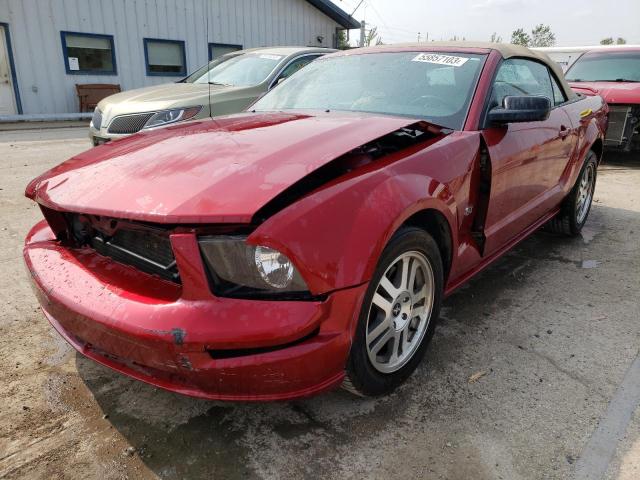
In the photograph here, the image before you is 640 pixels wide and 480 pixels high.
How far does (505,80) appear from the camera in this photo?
3.09 meters

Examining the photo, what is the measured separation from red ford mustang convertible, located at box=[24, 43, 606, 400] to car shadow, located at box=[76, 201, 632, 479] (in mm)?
163

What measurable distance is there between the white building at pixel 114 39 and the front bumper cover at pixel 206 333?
39.3ft

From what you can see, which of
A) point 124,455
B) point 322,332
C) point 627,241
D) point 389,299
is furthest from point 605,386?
point 627,241

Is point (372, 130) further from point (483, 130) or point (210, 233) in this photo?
point (210, 233)

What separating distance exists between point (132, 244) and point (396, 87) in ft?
5.89

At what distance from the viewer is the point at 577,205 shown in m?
4.26

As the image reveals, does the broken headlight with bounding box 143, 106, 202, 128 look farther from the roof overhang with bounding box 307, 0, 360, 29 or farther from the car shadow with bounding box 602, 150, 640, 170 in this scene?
the roof overhang with bounding box 307, 0, 360, 29

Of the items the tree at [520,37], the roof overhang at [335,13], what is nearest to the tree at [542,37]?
the tree at [520,37]

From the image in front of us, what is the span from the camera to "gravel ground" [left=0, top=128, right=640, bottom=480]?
1.85 meters

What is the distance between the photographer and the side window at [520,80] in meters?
2.97

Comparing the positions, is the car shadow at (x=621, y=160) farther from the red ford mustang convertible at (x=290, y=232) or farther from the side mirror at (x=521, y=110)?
the side mirror at (x=521, y=110)

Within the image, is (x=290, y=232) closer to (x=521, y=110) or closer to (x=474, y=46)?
(x=521, y=110)

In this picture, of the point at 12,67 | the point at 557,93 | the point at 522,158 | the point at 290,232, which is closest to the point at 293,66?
the point at 557,93

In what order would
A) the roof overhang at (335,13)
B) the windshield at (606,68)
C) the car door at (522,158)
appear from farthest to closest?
the roof overhang at (335,13), the windshield at (606,68), the car door at (522,158)
